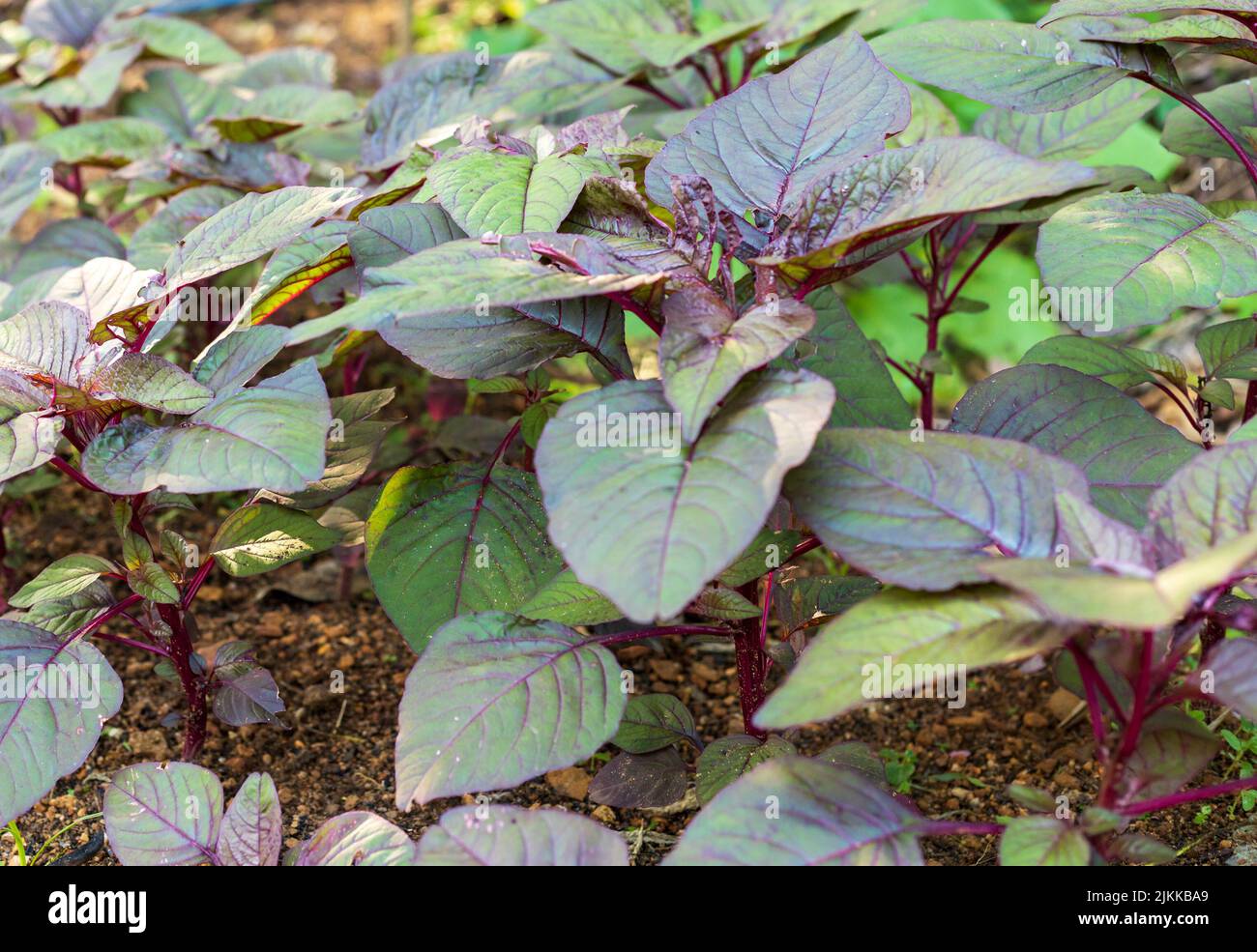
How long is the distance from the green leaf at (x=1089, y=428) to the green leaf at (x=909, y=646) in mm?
297

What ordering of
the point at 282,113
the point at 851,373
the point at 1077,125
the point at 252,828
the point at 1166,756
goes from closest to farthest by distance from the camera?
the point at 1166,756, the point at 252,828, the point at 851,373, the point at 1077,125, the point at 282,113

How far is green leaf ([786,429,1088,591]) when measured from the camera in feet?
3.70

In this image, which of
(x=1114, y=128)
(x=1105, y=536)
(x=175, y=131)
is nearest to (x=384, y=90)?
(x=175, y=131)

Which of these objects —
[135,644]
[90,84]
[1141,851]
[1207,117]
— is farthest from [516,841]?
[90,84]

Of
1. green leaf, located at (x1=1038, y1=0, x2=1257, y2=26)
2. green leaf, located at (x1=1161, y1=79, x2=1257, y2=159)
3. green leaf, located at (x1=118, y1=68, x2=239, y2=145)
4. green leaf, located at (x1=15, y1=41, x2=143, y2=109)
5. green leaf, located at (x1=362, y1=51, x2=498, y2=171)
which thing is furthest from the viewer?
green leaf, located at (x1=118, y1=68, x2=239, y2=145)

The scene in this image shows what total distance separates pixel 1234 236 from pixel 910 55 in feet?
1.71

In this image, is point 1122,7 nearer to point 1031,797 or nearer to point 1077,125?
point 1077,125

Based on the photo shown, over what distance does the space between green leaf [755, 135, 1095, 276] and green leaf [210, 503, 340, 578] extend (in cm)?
72

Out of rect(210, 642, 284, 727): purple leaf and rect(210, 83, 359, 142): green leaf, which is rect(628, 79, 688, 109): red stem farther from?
rect(210, 642, 284, 727): purple leaf

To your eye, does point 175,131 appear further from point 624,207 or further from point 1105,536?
point 1105,536

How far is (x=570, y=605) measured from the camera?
4.47ft

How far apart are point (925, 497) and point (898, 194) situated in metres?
0.35

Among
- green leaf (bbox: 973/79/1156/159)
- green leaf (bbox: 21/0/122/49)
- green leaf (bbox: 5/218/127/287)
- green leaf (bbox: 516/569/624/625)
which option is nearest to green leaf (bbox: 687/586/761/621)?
green leaf (bbox: 516/569/624/625)

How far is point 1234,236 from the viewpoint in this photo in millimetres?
1379
